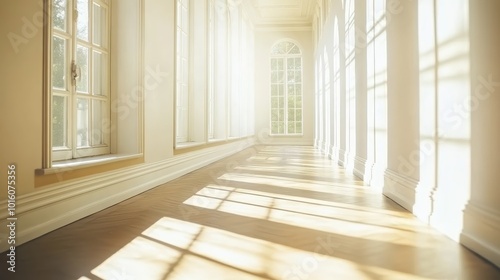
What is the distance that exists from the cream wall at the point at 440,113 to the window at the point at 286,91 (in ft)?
41.3

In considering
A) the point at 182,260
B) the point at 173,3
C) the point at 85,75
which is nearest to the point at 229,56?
the point at 173,3

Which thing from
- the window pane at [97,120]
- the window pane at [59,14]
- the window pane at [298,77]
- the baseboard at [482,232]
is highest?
the window pane at [298,77]

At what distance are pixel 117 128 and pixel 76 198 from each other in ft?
4.68

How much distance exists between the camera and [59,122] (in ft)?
10.9

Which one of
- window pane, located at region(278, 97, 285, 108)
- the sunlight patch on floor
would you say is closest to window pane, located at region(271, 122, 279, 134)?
window pane, located at region(278, 97, 285, 108)

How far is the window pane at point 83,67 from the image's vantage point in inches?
144

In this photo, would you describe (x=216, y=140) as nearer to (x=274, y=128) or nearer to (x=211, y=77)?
(x=211, y=77)

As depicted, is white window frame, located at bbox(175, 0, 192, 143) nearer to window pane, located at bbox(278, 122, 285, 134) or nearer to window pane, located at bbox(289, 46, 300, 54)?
window pane, located at bbox(278, 122, 285, 134)

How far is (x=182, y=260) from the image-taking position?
6.91 feet

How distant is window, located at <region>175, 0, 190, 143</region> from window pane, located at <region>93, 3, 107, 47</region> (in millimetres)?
2703

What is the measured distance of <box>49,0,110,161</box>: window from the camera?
3.32 metres

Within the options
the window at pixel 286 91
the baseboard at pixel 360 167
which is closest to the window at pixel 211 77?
the baseboard at pixel 360 167

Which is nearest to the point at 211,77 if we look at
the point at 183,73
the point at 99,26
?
the point at 183,73

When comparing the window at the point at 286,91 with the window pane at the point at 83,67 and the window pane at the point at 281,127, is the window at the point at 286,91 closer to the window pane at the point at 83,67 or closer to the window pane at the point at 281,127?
the window pane at the point at 281,127
